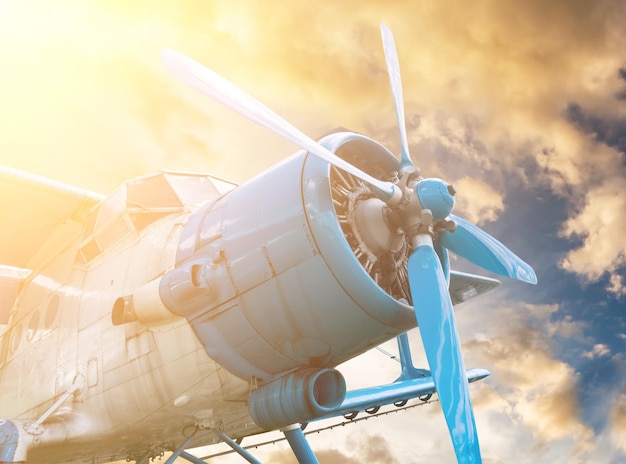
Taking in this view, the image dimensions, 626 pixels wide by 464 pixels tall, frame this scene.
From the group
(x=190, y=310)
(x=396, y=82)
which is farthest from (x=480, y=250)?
(x=190, y=310)

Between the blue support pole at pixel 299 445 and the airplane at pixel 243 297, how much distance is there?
191cm

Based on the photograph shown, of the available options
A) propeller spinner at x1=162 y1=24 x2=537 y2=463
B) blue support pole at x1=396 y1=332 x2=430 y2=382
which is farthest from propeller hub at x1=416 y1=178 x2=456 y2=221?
blue support pole at x1=396 y1=332 x2=430 y2=382

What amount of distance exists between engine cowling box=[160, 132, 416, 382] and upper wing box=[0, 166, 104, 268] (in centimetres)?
429

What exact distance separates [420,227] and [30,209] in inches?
311

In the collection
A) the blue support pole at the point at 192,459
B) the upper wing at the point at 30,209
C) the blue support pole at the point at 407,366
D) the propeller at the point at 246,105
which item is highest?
the upper wing at the point at 30,209

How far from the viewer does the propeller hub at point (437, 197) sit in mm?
6074

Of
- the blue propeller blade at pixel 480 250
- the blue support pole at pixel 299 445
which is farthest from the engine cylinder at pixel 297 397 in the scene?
the blue support pole at pixel 299 445

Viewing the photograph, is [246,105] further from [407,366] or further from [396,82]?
[407,366]

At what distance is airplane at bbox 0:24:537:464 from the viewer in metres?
5.88

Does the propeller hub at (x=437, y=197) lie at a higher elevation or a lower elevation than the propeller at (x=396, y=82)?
lower

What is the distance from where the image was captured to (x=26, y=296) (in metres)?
10.5

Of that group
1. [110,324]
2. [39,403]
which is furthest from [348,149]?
[39,403]

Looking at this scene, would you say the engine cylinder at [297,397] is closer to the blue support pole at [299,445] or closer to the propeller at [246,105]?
the propeller at [246,105]

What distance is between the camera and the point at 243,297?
6250 mm
